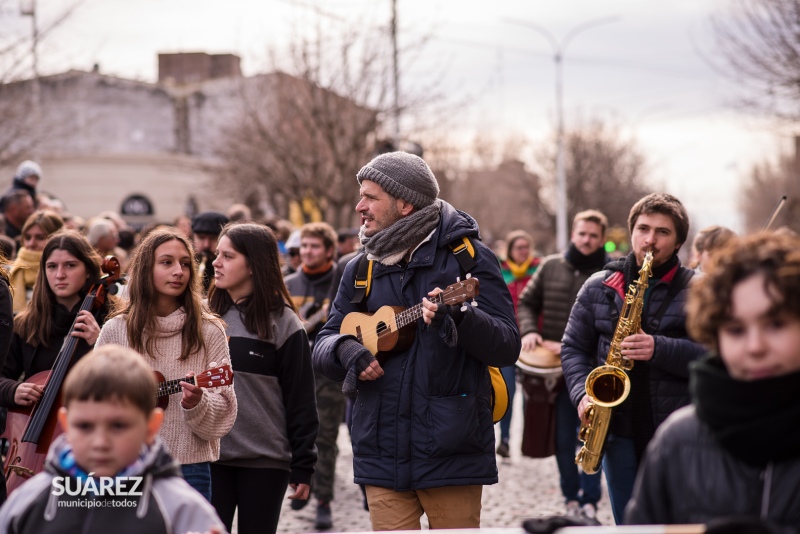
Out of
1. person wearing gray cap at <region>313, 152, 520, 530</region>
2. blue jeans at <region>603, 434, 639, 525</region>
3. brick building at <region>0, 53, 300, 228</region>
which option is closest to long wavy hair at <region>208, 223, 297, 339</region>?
person wearing gray cap at <region>313, 152, 520, 530</region>

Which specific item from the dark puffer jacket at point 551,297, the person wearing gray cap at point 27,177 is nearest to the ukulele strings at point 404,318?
the dark puffer jacket at point 551,297

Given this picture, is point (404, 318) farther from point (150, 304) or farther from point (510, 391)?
point (510, 391)

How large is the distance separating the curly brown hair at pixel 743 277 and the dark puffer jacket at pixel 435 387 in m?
2.01

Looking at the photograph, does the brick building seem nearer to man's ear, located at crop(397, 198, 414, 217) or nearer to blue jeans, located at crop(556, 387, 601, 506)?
blue jeans, located at crop(556, 387, 601, 506)

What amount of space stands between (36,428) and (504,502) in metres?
4.86

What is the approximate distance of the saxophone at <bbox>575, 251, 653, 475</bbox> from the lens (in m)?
5.33

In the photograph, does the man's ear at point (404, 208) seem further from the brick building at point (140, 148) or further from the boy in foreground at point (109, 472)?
the brick building at point (140, 148)

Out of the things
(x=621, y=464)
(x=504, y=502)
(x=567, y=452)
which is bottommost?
(x=504, y=502)

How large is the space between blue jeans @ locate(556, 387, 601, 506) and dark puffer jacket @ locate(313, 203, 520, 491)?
3.67 meters

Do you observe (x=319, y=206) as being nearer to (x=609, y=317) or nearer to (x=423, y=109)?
(x=423, y=109)

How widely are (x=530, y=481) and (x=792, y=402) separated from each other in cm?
765

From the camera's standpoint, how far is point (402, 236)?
4.99 m

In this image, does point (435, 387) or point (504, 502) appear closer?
point (435, 387)

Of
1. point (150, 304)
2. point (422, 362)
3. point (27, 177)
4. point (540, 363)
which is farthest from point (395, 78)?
point (422, 362)
